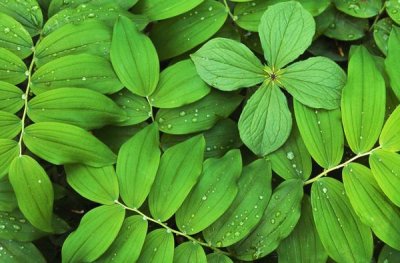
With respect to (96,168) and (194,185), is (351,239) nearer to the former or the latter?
(194,185)

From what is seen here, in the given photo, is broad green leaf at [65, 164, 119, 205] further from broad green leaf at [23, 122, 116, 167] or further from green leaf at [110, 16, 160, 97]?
green leaf at [110, 16, 160, 97]

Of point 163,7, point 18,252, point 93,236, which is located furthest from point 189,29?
point 18,252

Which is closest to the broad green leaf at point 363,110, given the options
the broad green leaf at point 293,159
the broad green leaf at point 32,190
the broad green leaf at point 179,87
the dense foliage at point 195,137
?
the dense foliage at point 195,137

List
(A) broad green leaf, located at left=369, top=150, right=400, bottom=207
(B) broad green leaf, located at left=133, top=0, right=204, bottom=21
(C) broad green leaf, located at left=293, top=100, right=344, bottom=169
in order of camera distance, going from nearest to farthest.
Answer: (A) broad green leaf, located at left=369, top=150, right=400, bottom=207, (C) broad green leaf, located at left=293, top=100, right=344, bottom=169, (B) broad green leaf, located at left=133, top=0, right=204, bottom=21

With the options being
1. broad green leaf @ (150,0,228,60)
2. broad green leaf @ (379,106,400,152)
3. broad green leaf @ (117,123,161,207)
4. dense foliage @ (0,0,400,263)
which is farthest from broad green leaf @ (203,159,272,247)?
broad green leaf @ (150,0,228,60)

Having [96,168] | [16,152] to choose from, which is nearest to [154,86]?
[96,168]

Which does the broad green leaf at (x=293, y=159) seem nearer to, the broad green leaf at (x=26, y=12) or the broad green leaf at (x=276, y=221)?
the broad green leaf at (x=276, y=221)
